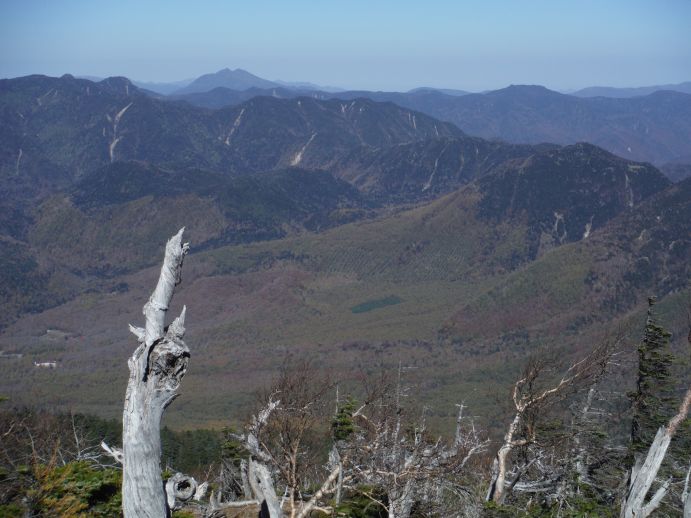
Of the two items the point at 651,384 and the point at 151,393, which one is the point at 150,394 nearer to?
the point at 151,393

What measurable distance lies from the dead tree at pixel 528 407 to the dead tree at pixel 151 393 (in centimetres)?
1021

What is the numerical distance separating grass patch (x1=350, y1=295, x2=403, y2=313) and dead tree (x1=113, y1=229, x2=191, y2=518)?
140 m

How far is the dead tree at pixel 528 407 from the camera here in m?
17.5

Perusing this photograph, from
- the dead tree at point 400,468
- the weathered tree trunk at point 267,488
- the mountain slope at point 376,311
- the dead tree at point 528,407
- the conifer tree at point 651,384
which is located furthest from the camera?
the mountain slope at point 376,311

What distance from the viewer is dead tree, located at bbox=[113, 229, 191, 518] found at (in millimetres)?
10234

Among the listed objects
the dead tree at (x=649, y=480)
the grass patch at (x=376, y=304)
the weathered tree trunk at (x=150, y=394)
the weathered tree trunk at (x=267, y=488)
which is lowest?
the grass patch at (x=376, y=304)

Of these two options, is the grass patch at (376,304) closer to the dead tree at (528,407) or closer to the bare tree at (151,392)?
the dead tree at (528,407)

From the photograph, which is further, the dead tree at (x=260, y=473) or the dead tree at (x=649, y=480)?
the dead tree at (x=260, y=473)

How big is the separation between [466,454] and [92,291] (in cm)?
17670

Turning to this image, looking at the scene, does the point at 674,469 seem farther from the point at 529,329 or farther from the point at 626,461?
the point at 529,329

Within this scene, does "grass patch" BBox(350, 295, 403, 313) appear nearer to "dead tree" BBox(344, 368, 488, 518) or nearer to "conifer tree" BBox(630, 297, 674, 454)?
"conifer tree" BBox(630, 297, 674, 454)

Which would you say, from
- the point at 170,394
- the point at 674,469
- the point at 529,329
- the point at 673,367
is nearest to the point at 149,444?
the point at 170,394

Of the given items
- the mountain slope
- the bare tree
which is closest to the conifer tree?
the bare tree

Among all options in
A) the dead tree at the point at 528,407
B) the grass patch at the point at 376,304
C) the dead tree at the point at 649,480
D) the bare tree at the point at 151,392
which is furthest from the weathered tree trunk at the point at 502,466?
the grass patch at the point at 376,304
